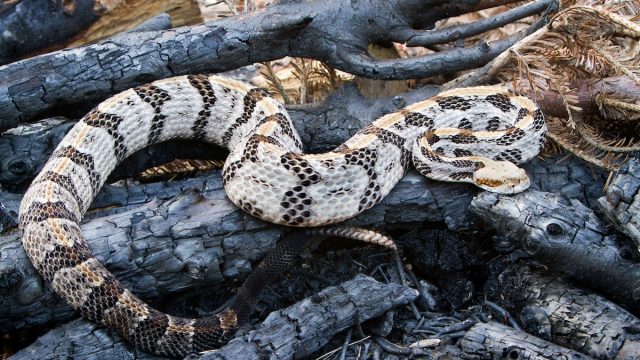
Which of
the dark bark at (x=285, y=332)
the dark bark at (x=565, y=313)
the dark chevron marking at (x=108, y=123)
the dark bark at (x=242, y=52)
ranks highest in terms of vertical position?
the dark bark at (x=242, y=52)

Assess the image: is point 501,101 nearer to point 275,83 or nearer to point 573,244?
point 573,244

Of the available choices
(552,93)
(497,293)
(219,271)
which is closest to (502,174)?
(497,293)

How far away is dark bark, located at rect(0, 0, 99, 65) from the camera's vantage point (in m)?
6.55

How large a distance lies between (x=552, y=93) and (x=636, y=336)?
2.13 meters

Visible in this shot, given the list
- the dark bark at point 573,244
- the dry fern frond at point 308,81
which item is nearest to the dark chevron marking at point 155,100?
the dry fern frond at point 308,81

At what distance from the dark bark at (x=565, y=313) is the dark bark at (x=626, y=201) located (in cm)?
47

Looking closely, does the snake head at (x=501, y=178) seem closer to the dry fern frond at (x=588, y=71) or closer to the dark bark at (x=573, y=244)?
the dark bark at (x=573, y=244)

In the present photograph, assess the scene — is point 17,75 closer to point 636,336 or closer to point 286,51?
point 286,51

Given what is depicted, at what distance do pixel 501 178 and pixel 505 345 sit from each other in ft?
3.76

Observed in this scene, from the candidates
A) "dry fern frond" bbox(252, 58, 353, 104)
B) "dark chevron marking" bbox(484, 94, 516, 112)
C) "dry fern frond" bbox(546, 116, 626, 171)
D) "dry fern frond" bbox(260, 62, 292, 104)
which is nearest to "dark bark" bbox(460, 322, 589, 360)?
"dry fern frond" bbox(546, 116, 626, 171)

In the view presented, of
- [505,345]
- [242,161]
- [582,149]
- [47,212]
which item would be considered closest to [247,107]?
[242,161]

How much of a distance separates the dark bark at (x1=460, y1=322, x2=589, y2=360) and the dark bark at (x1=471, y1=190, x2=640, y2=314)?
1.84 ft

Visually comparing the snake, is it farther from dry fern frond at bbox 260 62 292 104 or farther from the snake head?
dry fern frond at bbox 260 62 292 104

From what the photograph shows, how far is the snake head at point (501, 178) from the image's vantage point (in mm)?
4465
